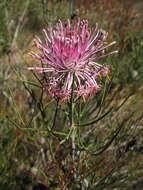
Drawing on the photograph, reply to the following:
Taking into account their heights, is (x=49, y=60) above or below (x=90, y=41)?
below

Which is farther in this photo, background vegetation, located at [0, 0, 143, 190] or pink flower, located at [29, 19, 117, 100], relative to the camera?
background vegetation, located at [0, 0, 143, 190]

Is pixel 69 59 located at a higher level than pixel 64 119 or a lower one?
higher

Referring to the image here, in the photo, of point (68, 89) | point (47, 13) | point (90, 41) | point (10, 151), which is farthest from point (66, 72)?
point (10, 151)

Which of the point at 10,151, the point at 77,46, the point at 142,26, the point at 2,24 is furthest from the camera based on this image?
the point at 142,26

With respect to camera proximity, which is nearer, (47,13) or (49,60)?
(49,60)

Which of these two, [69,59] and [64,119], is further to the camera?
[64,119]

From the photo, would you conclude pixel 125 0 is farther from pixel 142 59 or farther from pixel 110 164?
pixel 110 164

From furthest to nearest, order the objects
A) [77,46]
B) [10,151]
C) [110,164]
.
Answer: [10,151] < [110,164] < [77,46]

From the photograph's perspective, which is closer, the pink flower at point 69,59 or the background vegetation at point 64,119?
the pink flower at point 69,59
